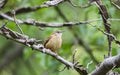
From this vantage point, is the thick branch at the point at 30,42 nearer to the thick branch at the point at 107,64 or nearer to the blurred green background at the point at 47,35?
the thick branch at the point at 107,64

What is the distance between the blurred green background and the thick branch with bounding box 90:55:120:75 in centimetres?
144

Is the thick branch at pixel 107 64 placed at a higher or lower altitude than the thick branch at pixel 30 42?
higher

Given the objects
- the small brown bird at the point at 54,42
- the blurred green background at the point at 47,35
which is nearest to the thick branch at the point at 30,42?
the blurred green background at the point at 47,35

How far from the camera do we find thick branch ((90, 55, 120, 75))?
353cm

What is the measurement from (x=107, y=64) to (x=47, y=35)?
154 inches

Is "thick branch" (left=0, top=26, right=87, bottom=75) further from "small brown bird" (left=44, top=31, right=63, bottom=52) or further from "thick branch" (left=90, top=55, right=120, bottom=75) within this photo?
"small brown bird" (left=44, top=31, right=63, bottom=52)

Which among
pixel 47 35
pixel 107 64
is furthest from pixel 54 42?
pixel 107 64

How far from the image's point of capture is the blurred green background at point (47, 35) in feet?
22.8

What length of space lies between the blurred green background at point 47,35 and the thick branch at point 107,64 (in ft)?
4.72

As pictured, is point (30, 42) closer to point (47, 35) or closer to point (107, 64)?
point (107, 64)

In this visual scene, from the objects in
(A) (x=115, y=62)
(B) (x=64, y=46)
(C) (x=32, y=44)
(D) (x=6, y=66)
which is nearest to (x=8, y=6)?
(B) (x=64, y=46)

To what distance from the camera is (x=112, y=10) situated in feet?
18.3

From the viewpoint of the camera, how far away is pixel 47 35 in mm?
7535

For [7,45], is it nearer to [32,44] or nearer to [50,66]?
[50,66]
